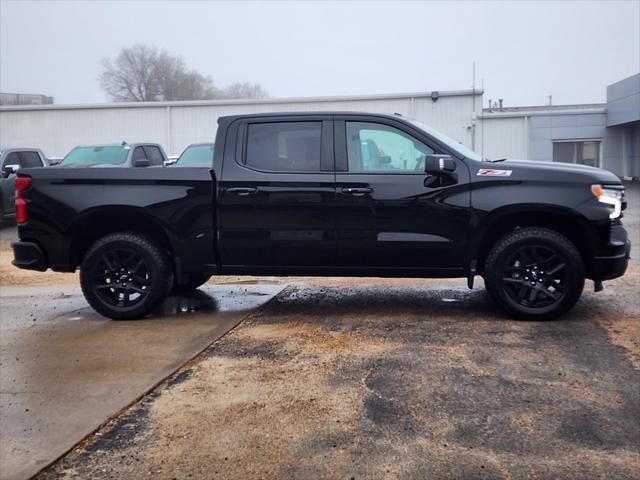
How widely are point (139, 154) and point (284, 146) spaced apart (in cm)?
931

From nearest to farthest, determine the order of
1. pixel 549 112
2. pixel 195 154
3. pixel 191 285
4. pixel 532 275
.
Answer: pixel 532 275, pixel 191 285, pixel 195 154, pixel 549 112

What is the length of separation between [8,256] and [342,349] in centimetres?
831

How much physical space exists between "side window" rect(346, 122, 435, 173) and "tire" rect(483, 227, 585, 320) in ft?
3.61

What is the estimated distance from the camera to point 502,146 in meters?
28.0

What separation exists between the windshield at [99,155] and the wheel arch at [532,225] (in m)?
10.2

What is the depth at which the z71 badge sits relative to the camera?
18.7 ft

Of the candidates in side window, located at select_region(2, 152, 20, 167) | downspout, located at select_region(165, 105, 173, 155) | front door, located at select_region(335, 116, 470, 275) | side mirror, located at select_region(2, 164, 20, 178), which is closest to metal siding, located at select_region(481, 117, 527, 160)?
downspout, located at select_region(165, 105, 173, 155)

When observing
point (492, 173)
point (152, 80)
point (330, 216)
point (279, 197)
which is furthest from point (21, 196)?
point (152, 80)

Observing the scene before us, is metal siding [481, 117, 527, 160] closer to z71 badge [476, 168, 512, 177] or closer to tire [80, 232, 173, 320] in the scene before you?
z71 badge [476, 168, 512, 177]

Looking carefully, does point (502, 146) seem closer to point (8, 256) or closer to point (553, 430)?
point (8, 256)

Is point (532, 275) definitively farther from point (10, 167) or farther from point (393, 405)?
point (10, 167)

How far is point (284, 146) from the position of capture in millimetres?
6109

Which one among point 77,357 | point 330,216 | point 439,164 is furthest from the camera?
point 330,216

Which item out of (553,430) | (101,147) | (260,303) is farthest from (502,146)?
(553,430)
